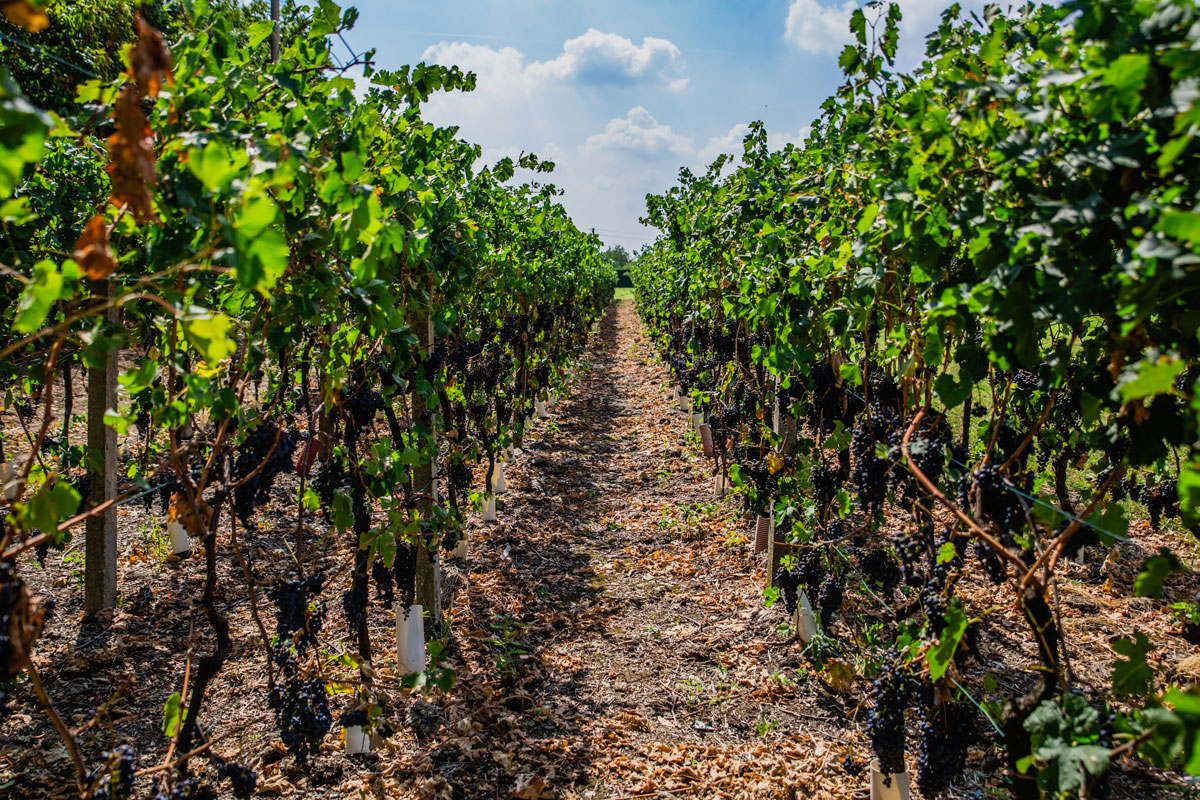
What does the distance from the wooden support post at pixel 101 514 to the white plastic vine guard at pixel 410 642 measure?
6.30 feet

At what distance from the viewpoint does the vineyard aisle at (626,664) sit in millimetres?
3146

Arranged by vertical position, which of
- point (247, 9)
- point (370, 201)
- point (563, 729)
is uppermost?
point (247, 9)

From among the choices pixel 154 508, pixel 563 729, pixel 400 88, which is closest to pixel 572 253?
pixel 154 508

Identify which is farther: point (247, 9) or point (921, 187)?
point (247, 9)

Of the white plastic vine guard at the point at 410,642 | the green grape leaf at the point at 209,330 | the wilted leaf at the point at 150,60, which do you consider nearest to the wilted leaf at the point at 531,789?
the white plastic vine guard at the point at 410,642

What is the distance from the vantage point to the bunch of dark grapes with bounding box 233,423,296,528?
2.35m

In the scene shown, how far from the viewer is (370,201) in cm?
175

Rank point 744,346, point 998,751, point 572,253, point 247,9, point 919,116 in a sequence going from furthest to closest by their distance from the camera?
1. point 247,9
2. point 572,253
3. point 744,346
4. point 998,751
5. point 919,116

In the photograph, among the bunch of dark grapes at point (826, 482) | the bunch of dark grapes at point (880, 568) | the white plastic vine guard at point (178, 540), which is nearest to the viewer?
the bunch of dark grapes at point (880, 568)

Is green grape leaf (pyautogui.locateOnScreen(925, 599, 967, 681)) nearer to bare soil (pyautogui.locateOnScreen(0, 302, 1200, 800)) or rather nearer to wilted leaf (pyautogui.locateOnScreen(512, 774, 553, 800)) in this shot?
bare soil (pyautogui.locateOnScreen(0, 302, 1200, 800))

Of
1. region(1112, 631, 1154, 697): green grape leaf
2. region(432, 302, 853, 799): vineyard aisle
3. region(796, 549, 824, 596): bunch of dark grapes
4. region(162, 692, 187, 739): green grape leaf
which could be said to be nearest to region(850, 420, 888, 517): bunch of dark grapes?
region(796, 549, 824, 596): bunch of dark grapes

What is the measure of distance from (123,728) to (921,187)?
13.0 feet

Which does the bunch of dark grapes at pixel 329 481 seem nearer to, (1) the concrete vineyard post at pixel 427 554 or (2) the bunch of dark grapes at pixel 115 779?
(1) the concrete vineyard post at pixel 427 554

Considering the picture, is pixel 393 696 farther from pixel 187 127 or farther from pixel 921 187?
pixel 921 187
